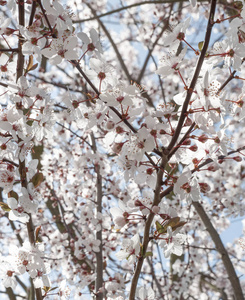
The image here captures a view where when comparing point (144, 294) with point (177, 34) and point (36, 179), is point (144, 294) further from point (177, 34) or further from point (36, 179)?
point (177, 34)

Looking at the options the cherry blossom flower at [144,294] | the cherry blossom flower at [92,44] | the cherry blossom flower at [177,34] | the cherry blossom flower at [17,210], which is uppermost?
the cherry blossom flower at [92,44]

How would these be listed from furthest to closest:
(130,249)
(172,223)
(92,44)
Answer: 1. (92,44)
2. (130,249)
3. (172,223)

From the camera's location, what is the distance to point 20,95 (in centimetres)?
150

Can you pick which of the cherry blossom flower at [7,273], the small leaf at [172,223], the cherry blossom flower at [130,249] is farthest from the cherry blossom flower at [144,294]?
the cherry blossom flower at [7,273]

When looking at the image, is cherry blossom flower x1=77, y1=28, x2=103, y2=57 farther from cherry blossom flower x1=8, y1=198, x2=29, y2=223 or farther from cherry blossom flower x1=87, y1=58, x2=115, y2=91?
cherry blossom flower x1=8, y1=198, x2=29, y2=223

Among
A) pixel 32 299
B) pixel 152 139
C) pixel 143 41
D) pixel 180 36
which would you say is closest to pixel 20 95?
pixel 152 139

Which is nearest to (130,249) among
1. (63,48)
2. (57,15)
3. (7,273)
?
(7,273)

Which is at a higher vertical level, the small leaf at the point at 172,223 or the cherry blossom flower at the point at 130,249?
the small leaf at the point at 172,223

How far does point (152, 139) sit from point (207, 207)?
126 inches

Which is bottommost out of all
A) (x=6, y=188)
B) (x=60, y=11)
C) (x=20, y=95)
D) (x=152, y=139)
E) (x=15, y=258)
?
(x=15, y=258)

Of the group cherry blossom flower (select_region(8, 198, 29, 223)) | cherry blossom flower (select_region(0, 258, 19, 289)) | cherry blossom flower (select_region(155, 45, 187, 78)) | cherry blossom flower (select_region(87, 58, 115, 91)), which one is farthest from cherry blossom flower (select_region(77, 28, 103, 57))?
cherry blossom flower (select_region(0, 258, 19, 289))

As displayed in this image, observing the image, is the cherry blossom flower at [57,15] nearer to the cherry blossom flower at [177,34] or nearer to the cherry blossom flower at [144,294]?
the cherry blossom flower at [177,34]

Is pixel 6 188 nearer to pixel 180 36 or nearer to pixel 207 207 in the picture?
pixel 180 36

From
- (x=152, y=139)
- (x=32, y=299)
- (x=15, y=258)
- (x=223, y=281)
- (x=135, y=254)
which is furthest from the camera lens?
(x=223, y=281)
